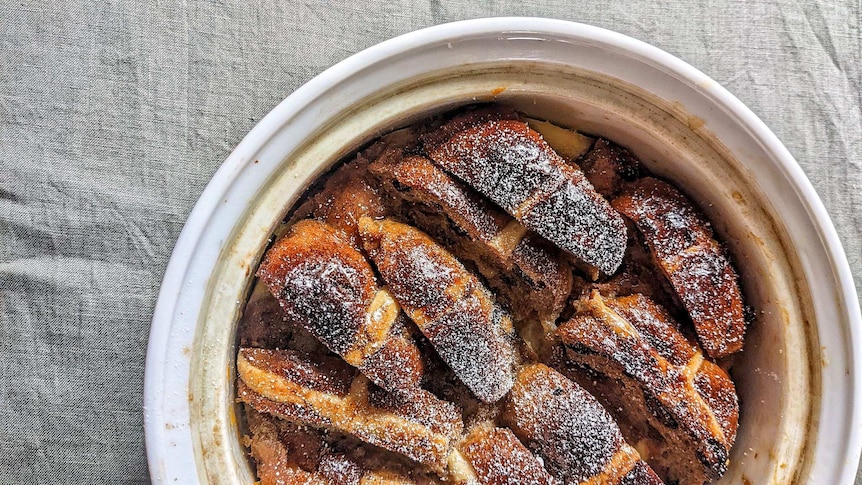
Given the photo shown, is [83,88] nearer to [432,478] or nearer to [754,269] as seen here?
[432,478]

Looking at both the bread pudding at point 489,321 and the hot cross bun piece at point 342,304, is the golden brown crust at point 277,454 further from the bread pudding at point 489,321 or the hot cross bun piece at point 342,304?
the hot cross bun piece at point 342,304

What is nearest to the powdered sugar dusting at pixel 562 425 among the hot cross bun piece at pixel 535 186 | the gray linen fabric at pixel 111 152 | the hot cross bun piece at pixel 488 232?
the hot cross bun piece at pixel 488 232

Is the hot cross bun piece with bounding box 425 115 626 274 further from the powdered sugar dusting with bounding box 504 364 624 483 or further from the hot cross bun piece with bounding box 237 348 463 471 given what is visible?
the hot cross bun piece with bounding box 237 348 463 471

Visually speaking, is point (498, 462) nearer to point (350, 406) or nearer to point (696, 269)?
point (350, 406)

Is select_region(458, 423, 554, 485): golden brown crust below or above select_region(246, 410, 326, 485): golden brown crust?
above

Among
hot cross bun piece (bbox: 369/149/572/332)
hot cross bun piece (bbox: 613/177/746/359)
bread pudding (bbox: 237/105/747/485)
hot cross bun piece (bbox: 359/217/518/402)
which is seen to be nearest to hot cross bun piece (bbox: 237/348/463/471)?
bread pudding (bbox: 237/105/747/485)

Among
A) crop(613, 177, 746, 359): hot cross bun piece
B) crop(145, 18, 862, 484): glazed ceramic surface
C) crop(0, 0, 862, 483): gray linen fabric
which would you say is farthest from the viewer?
crop(0, 0, 862, 483): gray linen fabric
